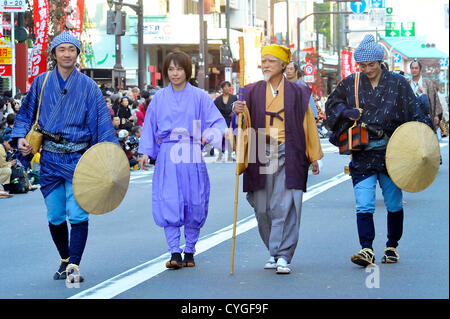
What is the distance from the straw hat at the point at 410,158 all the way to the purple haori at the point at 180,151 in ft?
4.51

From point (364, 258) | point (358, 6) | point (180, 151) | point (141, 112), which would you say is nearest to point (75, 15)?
point (141, 112)

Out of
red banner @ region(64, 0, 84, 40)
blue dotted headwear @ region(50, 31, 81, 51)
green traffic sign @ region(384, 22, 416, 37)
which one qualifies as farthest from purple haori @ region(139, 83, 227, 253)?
green traffic sign @ region(384, 22, 416, 37)

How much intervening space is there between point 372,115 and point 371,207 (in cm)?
73

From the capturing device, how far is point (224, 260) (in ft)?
26.6

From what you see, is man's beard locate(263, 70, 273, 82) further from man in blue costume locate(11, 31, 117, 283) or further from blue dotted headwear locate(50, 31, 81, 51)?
blue dotted headwear locate(50, 31, 81, 51)

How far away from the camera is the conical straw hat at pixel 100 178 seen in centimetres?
698

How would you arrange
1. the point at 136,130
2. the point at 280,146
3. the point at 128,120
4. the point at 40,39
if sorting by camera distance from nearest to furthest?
the point at 280,146 < the point at 136,130 < the point at 128,120 < the point at 40,39

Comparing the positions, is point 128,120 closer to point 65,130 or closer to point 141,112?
point 141,112

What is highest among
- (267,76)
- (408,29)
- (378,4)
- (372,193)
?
(378,4)

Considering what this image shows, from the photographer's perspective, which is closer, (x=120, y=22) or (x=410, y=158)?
(x=410, y=158)

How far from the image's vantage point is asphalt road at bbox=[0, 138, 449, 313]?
666 centimetres

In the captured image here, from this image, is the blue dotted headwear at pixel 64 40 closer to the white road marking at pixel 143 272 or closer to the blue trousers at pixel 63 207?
the blue trousers at pixel 63 207

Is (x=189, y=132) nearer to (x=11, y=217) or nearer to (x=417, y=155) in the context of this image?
(x=417, y=155)

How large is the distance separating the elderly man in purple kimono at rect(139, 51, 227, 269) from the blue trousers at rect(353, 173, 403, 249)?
122cm
